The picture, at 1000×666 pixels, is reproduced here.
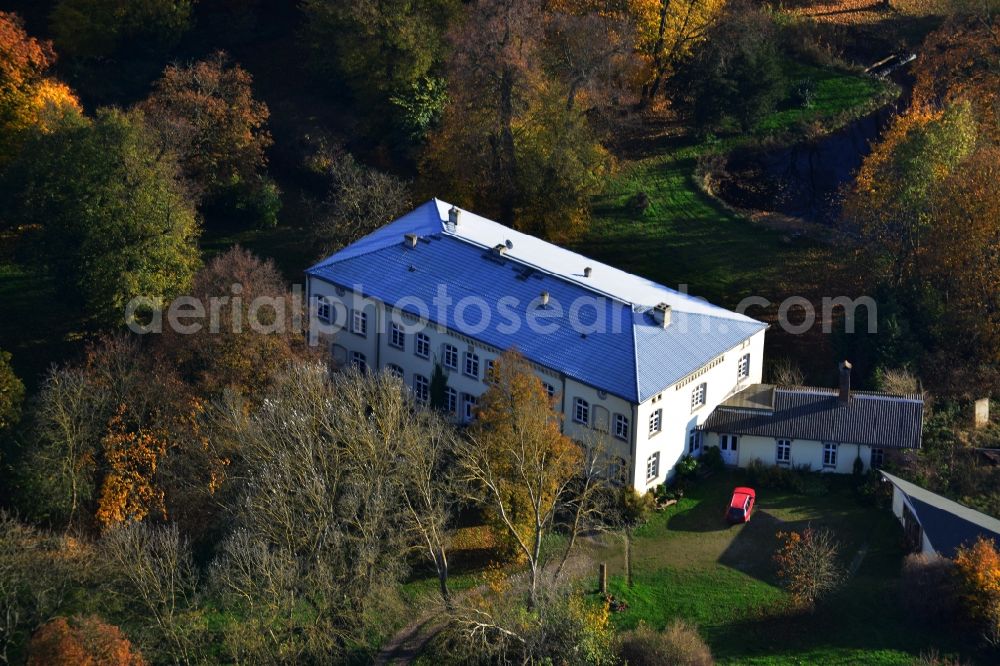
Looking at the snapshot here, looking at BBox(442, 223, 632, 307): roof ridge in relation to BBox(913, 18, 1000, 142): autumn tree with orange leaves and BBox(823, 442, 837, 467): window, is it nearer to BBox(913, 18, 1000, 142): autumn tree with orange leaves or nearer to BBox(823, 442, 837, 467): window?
BBox(823, 442, 837, 467): window

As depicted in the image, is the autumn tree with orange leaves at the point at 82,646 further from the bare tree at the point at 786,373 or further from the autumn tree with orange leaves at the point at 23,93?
the autumn tree with orange leaves at the point at 23,93

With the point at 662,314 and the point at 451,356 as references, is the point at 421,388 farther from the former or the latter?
the point at 662,314

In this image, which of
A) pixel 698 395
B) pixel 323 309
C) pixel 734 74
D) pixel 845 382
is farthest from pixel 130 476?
pixel 734 74

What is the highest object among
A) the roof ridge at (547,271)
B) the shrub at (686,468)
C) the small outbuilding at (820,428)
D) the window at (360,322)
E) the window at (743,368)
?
the roof ridge at (547,271)

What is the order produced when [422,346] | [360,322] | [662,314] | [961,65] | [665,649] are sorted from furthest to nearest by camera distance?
1. [961,65]
2. [360,322]
3. [422,346]
4. [662,314]
5. [665,649]

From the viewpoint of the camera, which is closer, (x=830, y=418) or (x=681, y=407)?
(x=681, y=407)

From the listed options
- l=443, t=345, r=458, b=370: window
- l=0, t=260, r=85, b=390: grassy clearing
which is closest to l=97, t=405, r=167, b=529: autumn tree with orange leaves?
l=0, t=260, r=85, b=390: grassy clearing

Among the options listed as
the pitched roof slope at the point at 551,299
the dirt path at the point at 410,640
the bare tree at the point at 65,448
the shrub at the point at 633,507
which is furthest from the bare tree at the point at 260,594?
the pitched roof slope at the point at 551,299

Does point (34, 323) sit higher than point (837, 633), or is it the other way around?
point (34, 323)
